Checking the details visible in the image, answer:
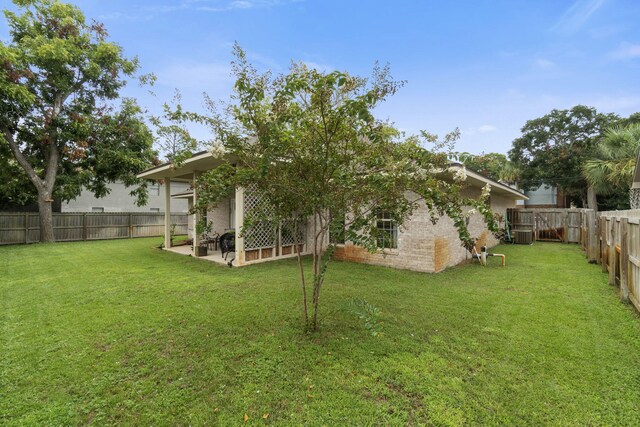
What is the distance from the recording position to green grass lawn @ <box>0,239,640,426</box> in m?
2.40

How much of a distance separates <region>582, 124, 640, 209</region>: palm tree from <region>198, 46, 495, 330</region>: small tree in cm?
1063

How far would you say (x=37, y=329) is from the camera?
12.9 ft

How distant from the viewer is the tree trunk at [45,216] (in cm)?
1407

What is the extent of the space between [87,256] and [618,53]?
59.6ft

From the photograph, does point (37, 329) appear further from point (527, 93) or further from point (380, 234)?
point (527, 93)

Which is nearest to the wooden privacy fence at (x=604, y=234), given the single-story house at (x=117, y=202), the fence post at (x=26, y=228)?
the single-story house at (x=117, y=202)

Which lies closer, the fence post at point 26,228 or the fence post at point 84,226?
the fence post at point 26,228

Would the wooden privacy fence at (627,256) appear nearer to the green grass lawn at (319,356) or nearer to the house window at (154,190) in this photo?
the green grass lawn at (319,356)

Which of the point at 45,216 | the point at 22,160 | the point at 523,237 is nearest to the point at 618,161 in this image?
the point at 523,237

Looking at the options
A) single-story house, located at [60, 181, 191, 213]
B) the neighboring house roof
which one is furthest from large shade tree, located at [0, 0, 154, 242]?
the neighboring house roof

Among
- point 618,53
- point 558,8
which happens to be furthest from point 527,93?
point 558,8

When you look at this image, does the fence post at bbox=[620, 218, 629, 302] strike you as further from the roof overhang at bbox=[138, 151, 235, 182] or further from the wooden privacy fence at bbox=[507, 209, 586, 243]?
the wooden privacy fence at bbox=[507, 209, 586, 243]

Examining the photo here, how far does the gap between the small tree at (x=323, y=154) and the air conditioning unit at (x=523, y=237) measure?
13.4 meters

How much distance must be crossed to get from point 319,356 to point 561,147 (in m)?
26.7
